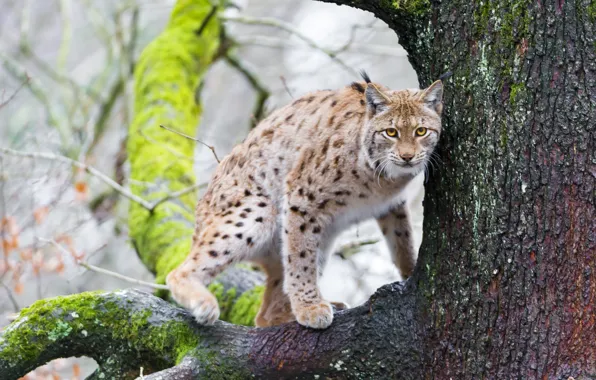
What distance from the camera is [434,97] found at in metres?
3.64

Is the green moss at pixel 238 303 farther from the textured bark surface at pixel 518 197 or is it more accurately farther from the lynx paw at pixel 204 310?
the textured bark surface at pixel 518 197

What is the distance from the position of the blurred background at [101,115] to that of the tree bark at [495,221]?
190 cm

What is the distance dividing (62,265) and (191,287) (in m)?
3.60

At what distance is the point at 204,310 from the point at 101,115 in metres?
5.54

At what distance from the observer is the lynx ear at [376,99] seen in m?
4.14

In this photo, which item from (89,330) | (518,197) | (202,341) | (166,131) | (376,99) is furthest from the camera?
(166,131)

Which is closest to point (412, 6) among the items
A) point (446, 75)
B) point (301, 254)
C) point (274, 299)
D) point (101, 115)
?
point (446, 75)

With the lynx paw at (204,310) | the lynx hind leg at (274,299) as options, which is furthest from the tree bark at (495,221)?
the lynx hind leg at (274,299)

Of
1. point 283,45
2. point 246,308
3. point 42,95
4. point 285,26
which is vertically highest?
point 283,45

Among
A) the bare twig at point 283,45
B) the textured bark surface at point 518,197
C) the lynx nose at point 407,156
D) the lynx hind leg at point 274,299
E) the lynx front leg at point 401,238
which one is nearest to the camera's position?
the textured bark surface at point 518,197

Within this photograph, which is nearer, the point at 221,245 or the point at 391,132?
the point at 391,132

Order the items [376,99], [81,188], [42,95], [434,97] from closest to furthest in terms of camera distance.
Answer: [434,97]
[376,99]
[81,188]
[42,95]

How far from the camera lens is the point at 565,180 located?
10.3ft

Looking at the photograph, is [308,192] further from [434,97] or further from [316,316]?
[434,97]
